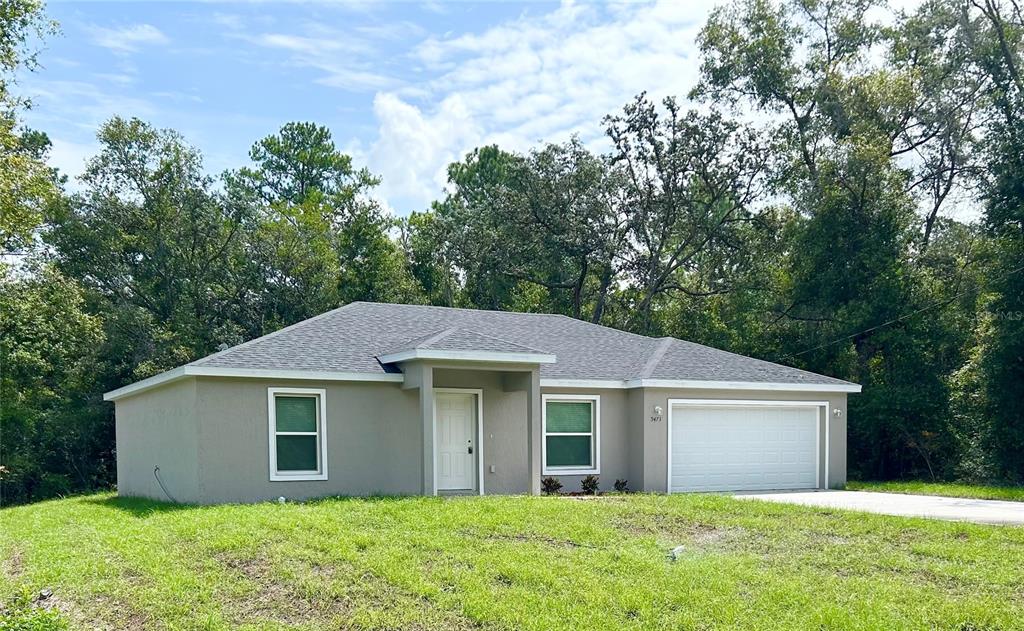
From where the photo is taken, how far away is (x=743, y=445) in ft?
60.7

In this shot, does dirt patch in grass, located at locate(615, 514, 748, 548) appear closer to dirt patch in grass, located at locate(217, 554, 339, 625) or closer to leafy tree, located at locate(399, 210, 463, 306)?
dirt patch in grass, located at locate(217, 554, 339, 625)

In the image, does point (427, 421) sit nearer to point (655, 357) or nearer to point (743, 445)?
point (655, 357)

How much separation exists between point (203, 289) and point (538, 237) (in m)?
11.3

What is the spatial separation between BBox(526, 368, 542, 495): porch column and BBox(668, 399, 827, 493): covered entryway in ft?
10.5

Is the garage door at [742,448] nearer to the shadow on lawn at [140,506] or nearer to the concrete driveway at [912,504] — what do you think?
the concrete driveway at [912,504]

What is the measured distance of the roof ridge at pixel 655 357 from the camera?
17797mm

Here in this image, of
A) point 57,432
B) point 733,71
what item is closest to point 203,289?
point 57,432

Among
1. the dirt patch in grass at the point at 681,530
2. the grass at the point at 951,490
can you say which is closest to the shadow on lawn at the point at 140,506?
the dirt patch in grass at the point at 681,530

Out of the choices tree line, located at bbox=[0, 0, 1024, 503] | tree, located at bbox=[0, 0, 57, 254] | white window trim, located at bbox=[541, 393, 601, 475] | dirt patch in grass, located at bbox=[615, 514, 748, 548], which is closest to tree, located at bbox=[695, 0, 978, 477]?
tree line, located at bbox=[0, 0, 1024, 503]

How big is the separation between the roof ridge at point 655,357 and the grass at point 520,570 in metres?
5.39

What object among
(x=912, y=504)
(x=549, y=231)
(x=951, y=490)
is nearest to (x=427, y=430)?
(x=912, y=504)

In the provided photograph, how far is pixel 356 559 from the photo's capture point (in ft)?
31.0

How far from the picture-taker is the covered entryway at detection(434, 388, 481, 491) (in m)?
16.1

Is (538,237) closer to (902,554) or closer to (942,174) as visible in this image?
(942,174)
